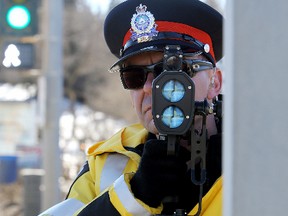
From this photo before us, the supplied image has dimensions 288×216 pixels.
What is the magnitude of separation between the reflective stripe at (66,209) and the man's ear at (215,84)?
0.45m

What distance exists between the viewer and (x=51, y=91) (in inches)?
293

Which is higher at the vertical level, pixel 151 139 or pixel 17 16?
pixel 17 16

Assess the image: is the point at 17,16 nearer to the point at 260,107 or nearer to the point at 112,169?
the point at 112,169

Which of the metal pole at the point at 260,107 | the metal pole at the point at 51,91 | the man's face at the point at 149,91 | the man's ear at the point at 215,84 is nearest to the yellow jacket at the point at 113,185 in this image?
the man's face at the point at 149,91

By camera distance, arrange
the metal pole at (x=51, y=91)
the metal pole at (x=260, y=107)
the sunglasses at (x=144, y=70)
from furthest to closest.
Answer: the metal pole at (x=51, y=91) → the sunglasses at (x=144, y=70) → the metal pole at (x=260, y=107)

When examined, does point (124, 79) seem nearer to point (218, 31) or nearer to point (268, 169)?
point (218, 31)

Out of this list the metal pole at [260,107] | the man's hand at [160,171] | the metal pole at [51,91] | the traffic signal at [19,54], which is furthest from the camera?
the metal pole at [51,91]

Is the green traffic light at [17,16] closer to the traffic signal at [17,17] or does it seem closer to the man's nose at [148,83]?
the traffic signal at [17,17]

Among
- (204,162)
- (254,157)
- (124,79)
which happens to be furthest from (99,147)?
(254,157)

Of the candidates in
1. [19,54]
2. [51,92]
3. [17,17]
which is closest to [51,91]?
[51,92]

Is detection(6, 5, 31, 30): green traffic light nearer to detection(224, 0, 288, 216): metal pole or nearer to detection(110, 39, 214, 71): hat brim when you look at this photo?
detection(110, 39, 214, 71): hat brim

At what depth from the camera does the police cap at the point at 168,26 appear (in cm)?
197

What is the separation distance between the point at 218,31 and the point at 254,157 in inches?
51.1

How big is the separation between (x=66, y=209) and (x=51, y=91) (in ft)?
18.0
